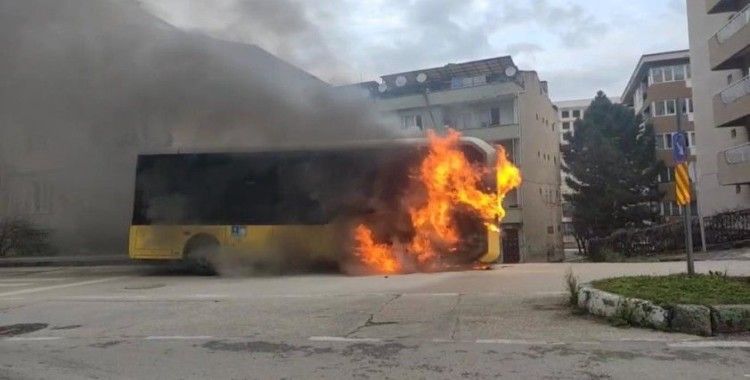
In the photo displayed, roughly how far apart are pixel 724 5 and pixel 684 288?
66.8 feet

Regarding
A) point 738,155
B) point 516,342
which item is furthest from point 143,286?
point 738,155

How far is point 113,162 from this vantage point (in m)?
14.1

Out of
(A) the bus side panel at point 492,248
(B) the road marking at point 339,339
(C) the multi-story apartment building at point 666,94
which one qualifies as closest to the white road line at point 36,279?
(A) the bus side panel at point 492,248

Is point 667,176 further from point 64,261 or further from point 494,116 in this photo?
point 64,261

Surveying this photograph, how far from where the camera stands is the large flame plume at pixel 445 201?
11938 millimetres

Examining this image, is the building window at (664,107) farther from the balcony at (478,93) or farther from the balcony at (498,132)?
the balcony at (498,132)

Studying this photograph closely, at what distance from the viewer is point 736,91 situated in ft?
70.2

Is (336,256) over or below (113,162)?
below

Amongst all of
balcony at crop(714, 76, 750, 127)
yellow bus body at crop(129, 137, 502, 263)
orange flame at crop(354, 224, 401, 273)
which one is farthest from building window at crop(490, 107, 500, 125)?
orange flame at crop(354, 224, 401, 273)

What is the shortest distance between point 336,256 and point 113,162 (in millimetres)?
5831

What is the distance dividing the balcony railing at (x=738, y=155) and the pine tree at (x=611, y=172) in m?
7.14

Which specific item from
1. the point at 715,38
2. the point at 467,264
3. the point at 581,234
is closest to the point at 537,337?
the point at 467,264

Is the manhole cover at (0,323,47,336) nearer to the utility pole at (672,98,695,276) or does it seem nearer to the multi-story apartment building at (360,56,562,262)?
the utility pole at (672,98,695,276)

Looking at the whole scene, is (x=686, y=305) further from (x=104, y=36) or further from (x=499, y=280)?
(x=104, y=36)
